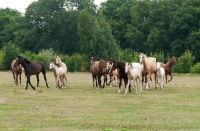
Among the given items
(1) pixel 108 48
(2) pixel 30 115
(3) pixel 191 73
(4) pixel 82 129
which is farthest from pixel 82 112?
(1) pixel 108 48

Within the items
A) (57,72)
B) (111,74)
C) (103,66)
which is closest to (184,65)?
(111,74)

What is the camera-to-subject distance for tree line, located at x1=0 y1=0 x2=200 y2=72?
7419 centimetres

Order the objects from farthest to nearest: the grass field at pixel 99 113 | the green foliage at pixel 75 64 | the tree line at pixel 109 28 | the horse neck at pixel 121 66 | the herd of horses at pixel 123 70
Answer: the tree line at pixel 109 28
the green foliage at pixel 75 64
the horse neck at pixel 121 66
the herd of horses at pixel 123 70
the grass field at pixel 99 113

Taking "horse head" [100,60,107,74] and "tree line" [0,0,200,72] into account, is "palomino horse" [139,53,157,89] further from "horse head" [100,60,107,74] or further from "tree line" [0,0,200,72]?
"tree line" [0,0,200,72]

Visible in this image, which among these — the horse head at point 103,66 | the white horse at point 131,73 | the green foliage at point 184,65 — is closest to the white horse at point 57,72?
the horse head at point 103,66

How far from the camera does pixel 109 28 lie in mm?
69688

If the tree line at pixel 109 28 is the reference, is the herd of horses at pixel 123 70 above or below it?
below

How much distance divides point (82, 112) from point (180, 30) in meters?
63.7

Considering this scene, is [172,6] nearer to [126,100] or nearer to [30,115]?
[126,100]

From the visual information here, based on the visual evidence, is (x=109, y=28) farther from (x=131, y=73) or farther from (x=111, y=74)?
(x=131, y=73)

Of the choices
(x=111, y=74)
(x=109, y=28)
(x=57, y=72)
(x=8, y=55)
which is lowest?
(x=111, y=74)

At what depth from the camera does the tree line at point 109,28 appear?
74188 mm

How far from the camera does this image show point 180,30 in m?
78.6

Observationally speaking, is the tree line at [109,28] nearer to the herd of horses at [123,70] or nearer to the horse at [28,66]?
the herd of horses at [123,70]
